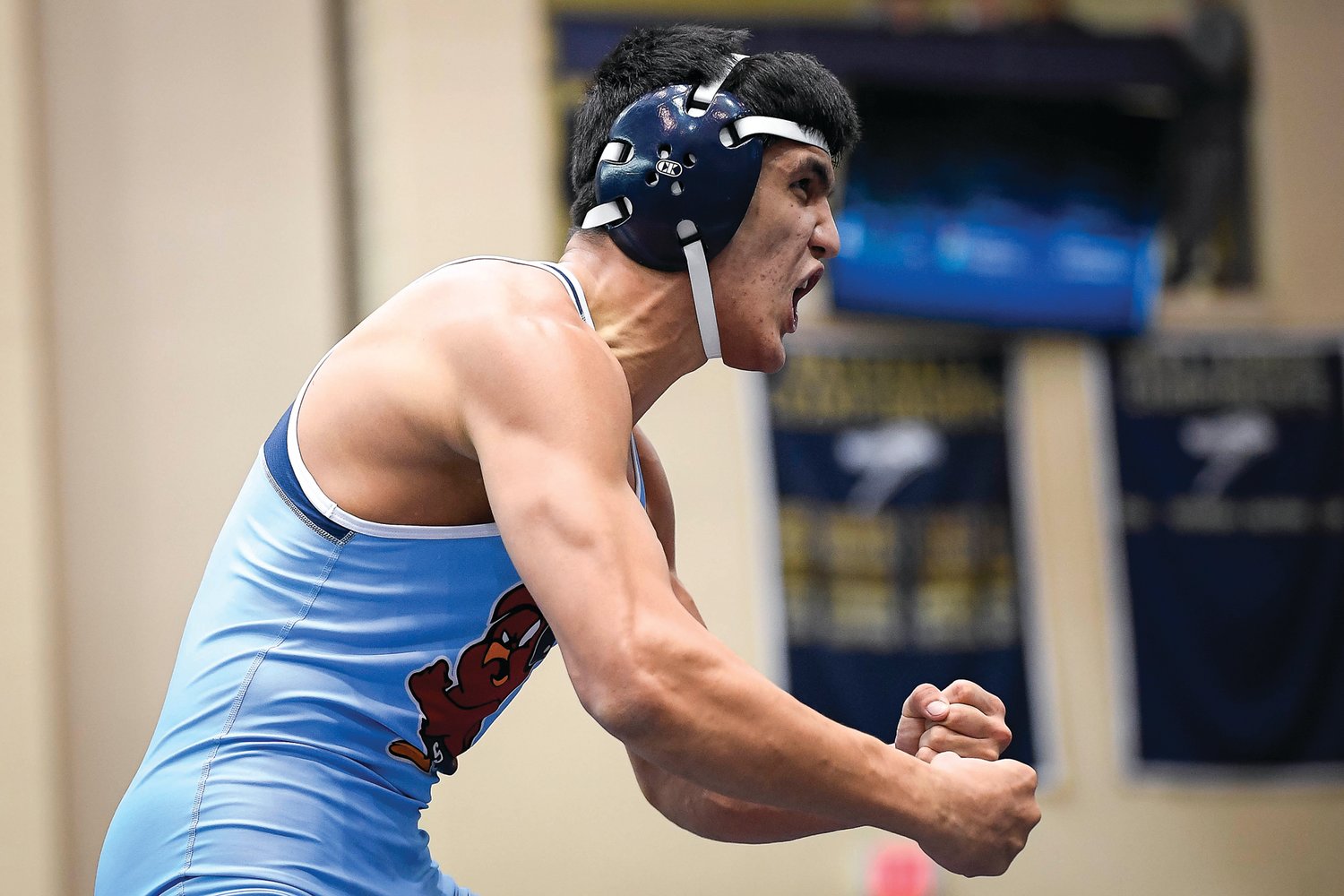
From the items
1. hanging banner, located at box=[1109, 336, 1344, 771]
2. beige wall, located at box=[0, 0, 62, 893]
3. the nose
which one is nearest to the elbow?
the nose

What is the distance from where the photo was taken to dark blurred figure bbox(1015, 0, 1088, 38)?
700 cm

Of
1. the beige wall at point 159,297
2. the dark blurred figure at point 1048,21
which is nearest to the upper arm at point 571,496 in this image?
the beige wall at point 159,297

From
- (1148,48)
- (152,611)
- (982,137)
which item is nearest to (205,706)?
(152,611)

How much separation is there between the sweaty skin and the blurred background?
460cm

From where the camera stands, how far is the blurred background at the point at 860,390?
5.84m

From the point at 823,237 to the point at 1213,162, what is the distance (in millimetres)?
6113

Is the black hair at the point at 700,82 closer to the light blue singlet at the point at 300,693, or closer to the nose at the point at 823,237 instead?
the nose at the point at 823,237

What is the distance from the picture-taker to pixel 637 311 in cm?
162

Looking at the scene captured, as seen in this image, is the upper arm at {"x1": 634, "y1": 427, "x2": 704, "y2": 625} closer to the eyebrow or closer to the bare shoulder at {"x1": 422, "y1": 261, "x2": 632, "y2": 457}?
the eyebrow

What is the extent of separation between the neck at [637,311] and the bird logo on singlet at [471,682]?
0.25 meters

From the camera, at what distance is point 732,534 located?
6.46 metres

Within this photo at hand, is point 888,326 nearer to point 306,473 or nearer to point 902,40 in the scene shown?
point 902,40

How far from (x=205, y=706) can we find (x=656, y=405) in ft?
16.5

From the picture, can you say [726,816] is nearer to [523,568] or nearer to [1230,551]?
[523,568]
